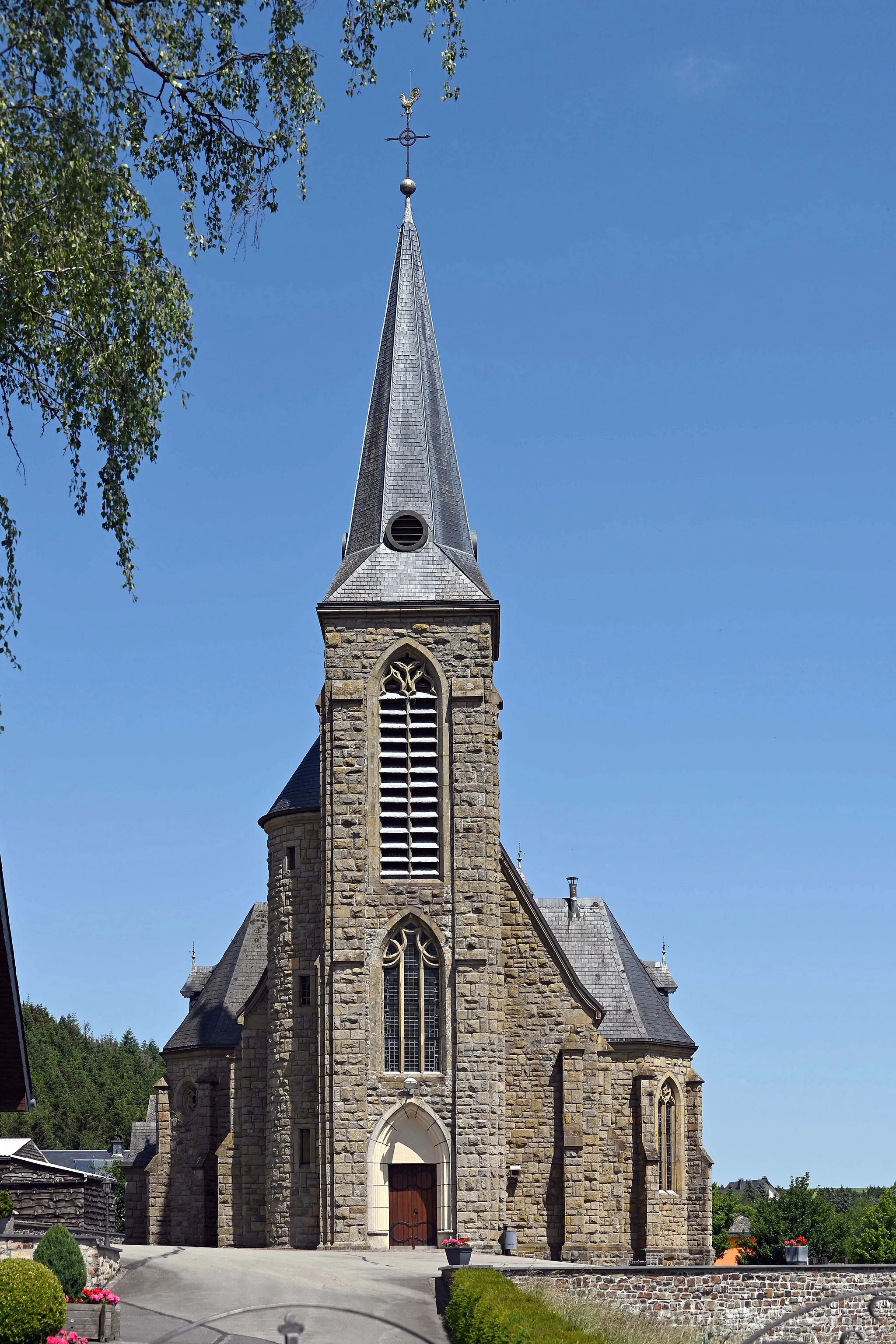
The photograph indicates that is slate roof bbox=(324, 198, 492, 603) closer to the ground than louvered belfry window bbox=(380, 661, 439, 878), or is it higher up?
higher up

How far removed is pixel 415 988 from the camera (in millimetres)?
40094

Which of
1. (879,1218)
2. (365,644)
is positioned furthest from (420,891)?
(879,1218)

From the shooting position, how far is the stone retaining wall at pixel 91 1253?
80.2 feet

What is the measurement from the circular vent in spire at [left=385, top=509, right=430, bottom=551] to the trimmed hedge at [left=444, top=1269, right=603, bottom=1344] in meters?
21.7

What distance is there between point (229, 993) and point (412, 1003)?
12457mm

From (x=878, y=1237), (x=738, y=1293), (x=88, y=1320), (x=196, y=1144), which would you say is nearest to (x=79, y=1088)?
(x=878, y=1237)

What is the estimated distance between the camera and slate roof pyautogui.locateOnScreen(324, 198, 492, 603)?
4253cm

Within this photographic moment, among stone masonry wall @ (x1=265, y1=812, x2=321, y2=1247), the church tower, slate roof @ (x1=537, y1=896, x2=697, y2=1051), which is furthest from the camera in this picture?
slate roof @ (x1=537, y1=896, x2=697, y2=1051)

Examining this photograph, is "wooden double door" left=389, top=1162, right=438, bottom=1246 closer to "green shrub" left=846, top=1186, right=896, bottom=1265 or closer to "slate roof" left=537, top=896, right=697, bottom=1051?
"slate roof" left=537, top=896, right=697, bottom=1051

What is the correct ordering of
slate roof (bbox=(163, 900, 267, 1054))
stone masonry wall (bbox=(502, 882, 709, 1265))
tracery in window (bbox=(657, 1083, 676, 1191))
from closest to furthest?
stone masonry wall (bbox=(502, 882, 709, 1265)) < tracery in window (bbox=(657, 1083, 676, 1191)) < slate roof (bbox=(163, 900, 267, 1054))

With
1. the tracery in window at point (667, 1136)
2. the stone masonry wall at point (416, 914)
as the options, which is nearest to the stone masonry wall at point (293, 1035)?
the stone masonry wall at point (416, 914)

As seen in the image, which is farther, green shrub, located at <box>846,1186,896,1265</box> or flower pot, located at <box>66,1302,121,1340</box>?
green shrub, located at <box>846,1186,896,1265</box>

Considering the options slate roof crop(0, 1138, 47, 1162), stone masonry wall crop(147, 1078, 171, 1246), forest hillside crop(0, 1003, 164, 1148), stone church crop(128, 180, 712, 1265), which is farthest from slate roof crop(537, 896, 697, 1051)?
forest hillside crop(0, 1003, 164, 1148)

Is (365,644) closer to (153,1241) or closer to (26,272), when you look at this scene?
(153,1241)
